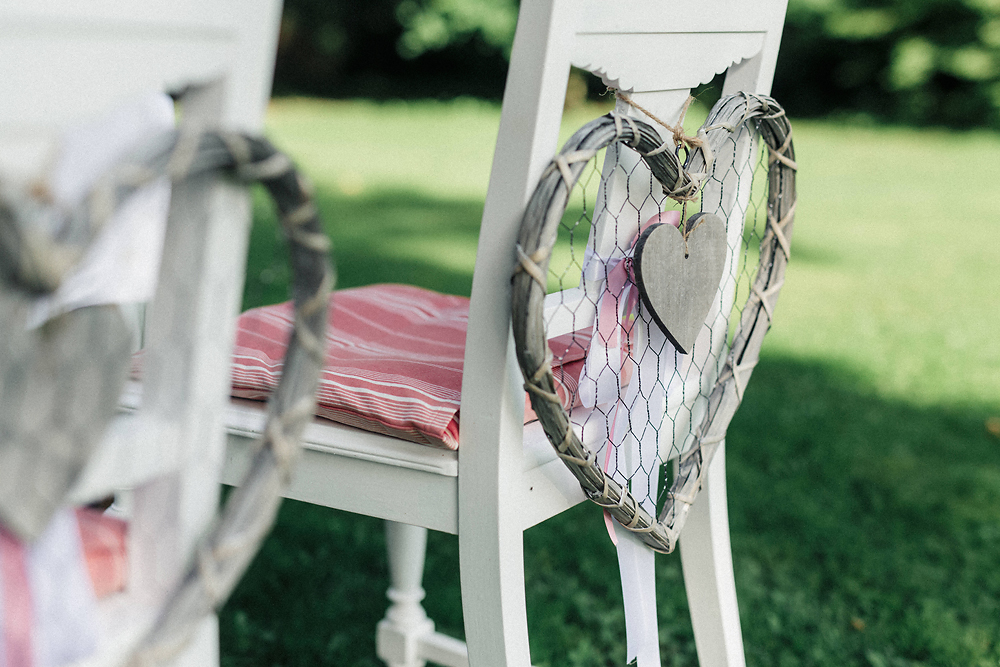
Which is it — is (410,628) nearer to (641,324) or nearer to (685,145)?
(641,324)

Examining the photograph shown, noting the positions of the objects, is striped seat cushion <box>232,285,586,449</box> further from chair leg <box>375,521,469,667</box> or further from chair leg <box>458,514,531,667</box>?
chair leg <box>375,521,469,667</box>

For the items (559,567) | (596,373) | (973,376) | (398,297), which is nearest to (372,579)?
(559,567)

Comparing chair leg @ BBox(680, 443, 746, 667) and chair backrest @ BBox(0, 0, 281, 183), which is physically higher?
chair backrest @ BBox(0, 0, 281, 183)

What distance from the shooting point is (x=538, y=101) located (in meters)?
0.80

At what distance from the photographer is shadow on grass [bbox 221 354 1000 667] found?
1606mm

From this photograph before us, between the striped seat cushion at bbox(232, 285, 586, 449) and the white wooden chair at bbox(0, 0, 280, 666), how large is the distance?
32 centimetres

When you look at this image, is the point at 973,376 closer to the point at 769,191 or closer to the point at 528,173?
the point at 769,191

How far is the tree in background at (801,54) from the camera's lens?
887 cm

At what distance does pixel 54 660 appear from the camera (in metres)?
0.58

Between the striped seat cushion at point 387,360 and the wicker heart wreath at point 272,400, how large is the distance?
1.14ft

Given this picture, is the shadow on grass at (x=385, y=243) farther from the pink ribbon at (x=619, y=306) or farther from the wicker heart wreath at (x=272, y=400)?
the wicker heart wreath at (x=272, y=400)

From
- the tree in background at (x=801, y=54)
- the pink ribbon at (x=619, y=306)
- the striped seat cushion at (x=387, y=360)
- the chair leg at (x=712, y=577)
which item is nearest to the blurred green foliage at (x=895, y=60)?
the tree in background at (x=801, y=54)

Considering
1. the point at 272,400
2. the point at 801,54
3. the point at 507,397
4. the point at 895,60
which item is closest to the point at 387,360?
the point at 507,397

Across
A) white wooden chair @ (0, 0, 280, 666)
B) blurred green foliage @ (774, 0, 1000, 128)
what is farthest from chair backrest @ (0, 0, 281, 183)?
blurred green foliage @ (774, 0, 1000, 128)
